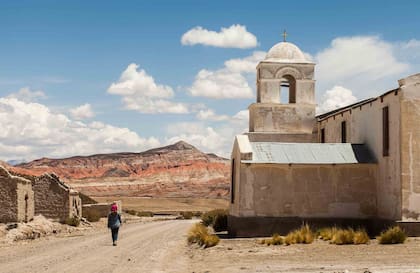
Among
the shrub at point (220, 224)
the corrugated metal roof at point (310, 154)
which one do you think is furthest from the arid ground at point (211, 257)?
the shrub at point (220, 224)

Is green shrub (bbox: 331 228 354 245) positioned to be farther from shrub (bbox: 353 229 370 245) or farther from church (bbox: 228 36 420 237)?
church (bbox: 228 36 420 237)

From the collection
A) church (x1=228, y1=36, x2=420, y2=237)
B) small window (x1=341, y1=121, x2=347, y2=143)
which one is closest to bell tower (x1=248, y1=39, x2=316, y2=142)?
small window (x1=341, y1=121, x2=347, y2=143)

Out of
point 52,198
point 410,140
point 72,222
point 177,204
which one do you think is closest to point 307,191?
point 410,140

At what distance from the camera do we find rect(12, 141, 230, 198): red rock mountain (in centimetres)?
10062

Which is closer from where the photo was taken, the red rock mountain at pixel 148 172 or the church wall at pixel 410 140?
the church wall at pixel 410 140

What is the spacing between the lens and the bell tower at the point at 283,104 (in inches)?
1202

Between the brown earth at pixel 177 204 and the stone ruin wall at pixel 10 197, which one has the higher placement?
the stone ruin wall at pixel 10 197

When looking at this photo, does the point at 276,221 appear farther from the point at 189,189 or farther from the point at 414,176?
the point at 189,189

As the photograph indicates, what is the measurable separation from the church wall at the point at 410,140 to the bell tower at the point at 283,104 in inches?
376

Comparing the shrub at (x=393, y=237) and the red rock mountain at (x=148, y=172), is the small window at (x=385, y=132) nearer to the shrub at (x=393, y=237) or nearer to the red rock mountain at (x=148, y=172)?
the shrub at (x=393, y=237)

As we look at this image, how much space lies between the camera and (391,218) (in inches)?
871

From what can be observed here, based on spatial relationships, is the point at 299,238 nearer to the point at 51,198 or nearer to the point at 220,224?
the point at 220,224

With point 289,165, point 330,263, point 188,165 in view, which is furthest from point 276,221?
point 188,165

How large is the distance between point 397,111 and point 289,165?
4041mm
